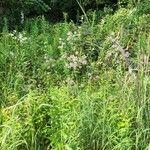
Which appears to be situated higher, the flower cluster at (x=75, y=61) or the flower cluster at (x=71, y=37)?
the flower cluster at (x=71, y=37)

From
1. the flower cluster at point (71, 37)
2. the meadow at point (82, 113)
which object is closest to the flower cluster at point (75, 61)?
the meadow at point (82, 113)

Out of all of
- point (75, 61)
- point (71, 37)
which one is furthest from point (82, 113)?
point (71, 37)

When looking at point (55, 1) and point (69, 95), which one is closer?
point (69, 95)

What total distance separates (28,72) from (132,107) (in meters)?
2.08

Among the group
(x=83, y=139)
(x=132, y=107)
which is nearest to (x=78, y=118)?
(x=83, y=139)

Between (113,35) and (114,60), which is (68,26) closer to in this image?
(113,35)

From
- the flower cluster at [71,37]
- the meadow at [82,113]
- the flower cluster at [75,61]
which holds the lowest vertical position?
the meadow at [82,113]

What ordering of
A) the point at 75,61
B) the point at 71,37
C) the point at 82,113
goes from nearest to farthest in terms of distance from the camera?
1. the point at 82,113
2. the point at 75,61
3. the point at 71,37

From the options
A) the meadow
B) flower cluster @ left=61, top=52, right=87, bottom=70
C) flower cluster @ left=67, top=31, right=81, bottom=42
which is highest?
flower cluster @ left=67, top=31, right=81, bottom=42

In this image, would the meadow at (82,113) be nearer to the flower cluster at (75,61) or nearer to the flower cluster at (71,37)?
the flower cluster at (75,61)

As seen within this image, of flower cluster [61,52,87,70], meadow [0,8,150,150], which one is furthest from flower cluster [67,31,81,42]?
meadow [0,8,150,150]

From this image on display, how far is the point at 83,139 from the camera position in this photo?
4590 millimetres

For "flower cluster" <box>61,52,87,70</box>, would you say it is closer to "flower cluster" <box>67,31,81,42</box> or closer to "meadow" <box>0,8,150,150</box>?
"meadow" <box>0,8,150,150</box>

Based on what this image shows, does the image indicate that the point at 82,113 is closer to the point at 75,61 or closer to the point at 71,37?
the point at 75,61
